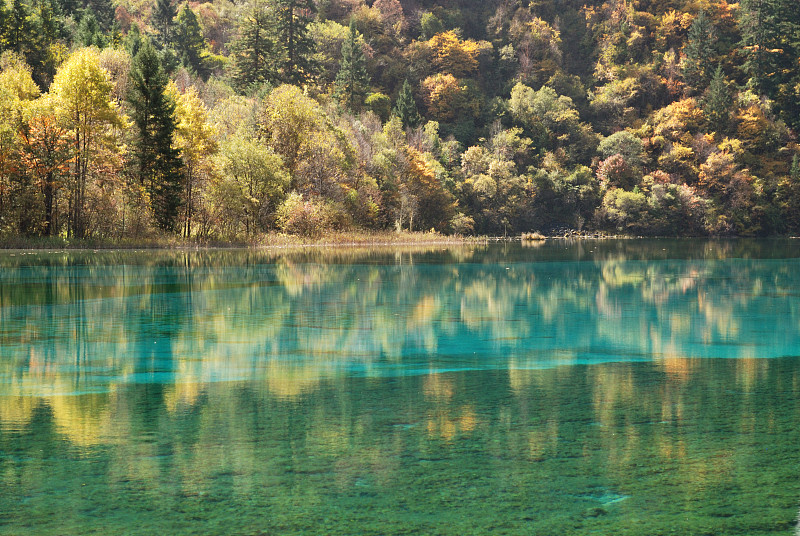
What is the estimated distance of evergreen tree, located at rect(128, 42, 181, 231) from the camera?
53.8 meters

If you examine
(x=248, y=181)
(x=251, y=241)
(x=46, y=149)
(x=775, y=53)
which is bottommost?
(x=251, y=241)

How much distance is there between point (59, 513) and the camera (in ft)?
18.9

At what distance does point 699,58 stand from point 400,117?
48.7 metres

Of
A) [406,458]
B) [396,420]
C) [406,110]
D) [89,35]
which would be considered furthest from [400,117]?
[406,458]

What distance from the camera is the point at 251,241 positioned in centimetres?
5822

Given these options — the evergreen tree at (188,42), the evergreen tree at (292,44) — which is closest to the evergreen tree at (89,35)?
the evergreen tree at (188,42)

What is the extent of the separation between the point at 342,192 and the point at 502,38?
70.9 m

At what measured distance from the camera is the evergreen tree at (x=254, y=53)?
96.0 m

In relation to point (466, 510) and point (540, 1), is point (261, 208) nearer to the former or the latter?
point (466, 510)

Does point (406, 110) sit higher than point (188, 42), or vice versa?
point (188, 42)

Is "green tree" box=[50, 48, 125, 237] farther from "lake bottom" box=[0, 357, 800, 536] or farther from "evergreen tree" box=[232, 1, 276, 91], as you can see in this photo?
"evergreen tree" box=[232, 1, 276, 91]

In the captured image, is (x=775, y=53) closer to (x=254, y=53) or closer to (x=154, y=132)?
(x=254, y=53)

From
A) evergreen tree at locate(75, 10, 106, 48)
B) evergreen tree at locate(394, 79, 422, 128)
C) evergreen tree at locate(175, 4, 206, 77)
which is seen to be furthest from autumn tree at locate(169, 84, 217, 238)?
evergreen tree at locate(175, 4, 206, 77)

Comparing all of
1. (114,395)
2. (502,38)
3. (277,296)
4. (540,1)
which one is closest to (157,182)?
(277,296)
